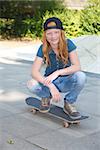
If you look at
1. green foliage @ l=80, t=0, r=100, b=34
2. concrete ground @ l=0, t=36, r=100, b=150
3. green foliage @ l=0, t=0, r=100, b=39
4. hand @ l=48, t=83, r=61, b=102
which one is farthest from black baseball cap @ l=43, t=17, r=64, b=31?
green foliage @ l=80, t=0, r=100, b=34

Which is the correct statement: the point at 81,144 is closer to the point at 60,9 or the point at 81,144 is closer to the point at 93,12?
the point at 93,12

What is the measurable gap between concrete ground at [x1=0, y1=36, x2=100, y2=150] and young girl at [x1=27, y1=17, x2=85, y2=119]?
0.28 m

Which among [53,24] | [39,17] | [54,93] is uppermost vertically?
[53,24]

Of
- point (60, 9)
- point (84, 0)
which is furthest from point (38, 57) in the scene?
point (84, 0)

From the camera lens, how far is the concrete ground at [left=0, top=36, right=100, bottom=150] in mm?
4191

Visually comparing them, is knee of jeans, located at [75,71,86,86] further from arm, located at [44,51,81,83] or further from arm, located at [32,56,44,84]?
arm, located at [32,56,44,84]

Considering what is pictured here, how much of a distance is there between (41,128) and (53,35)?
3.61 ft

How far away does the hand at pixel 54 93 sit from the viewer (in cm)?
462

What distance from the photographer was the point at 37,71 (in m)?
4.88

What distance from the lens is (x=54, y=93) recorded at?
464 cm

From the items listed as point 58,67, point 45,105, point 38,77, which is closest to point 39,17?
point 45,105

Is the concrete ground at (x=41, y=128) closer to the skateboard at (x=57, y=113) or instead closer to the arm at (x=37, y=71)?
the skateboard at (x=57, y=113)

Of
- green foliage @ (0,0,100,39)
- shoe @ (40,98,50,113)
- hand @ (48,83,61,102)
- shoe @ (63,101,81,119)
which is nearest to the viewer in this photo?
hand @ (48,83,61,102)

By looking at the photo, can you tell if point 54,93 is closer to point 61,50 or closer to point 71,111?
point 71,111
